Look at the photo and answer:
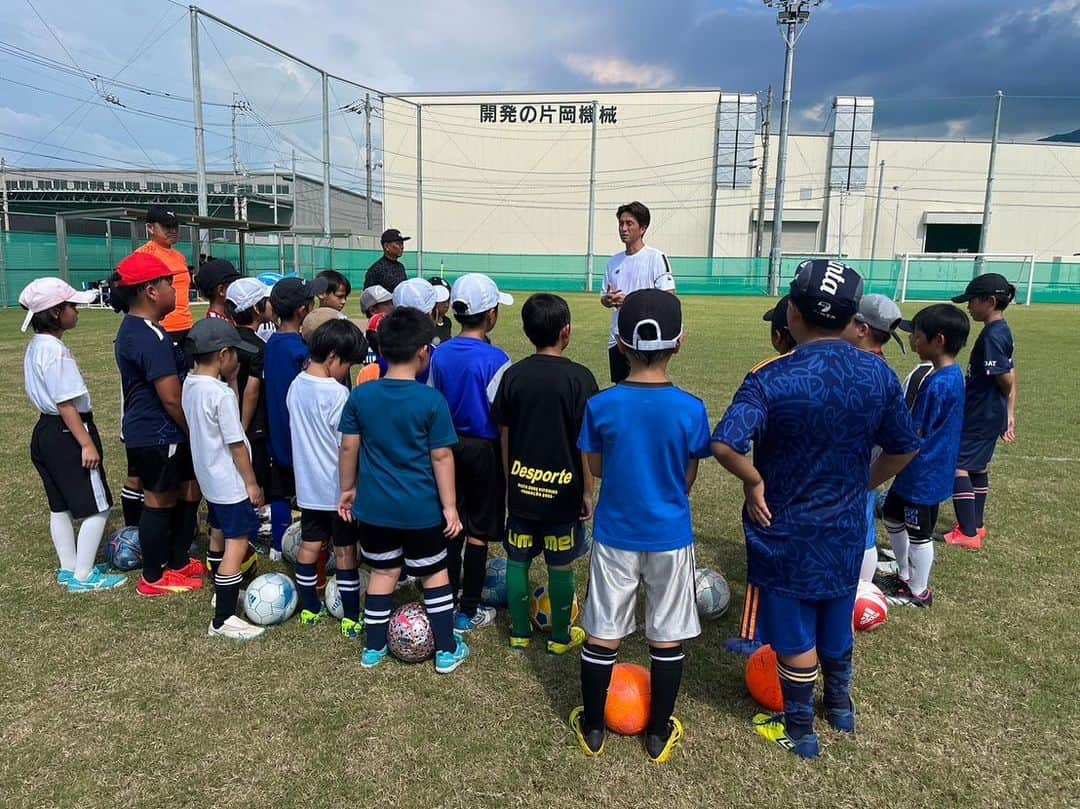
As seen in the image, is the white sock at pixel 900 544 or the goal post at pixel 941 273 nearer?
the white sock at pixel 900 544

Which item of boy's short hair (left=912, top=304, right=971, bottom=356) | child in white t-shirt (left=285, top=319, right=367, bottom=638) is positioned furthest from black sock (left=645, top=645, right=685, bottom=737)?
boy's short hair (left=912, top=304, right=971, bottom=356)

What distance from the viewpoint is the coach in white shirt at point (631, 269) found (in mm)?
6199

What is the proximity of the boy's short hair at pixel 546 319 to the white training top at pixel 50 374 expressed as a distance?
8.88 ft

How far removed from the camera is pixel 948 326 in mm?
4320

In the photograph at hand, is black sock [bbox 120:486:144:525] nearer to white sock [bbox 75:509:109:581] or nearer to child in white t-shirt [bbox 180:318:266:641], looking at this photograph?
white sock [bbox 75:509:109:581]

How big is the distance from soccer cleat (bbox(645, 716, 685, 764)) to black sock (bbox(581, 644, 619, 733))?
215 millimetres

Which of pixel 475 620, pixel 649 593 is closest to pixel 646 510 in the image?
pixel 649 593

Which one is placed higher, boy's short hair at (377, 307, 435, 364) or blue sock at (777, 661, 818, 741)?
boy's short hair at (377, 307, 435, 364)

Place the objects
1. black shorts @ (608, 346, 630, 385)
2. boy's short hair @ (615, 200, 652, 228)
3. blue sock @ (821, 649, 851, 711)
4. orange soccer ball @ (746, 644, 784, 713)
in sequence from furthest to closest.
Result: black shorts @ (608, 346, 630, 385), boy's short hair @ (615, 200, 652, 228), orange soccer ball @ (746, 644, 784, 713), blue sock @ (821, 649, 851, 711)

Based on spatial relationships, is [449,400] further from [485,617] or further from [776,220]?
[776,220]

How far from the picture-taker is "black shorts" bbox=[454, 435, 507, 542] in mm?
3895

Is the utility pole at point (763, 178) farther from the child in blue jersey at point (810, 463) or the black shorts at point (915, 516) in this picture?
the child in blue jersey at point (810, 463)

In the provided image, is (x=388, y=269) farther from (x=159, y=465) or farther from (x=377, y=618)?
(x=377, y=618)

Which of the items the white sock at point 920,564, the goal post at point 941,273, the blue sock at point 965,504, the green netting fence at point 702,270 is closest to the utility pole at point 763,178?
the green netting fence at point 702,270
